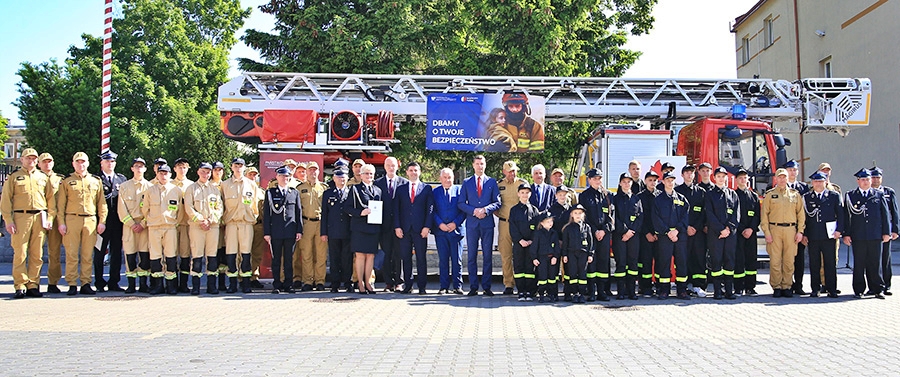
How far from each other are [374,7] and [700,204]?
14.5m

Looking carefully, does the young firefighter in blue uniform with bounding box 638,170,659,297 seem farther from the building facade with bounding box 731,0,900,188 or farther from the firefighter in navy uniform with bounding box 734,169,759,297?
the building facade with bounding box 731,0,900,188

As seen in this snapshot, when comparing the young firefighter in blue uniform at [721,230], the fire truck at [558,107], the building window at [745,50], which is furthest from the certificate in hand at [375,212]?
the building window at [745,50]

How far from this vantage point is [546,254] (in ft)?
32.4

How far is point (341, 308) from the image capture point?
29.6ft

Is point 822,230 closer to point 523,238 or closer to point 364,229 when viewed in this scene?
point 523,238

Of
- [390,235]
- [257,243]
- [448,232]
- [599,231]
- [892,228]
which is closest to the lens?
A: [599,231]

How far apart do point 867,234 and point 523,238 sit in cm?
481

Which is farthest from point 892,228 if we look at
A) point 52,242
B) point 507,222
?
point 52,242

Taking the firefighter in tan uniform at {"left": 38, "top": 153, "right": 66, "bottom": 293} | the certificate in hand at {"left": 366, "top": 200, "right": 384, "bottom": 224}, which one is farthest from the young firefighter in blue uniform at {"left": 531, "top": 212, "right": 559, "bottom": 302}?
the firefighter in tan uniform at {"left": 38, "top": 153, "right": 66, "bottom": 293}

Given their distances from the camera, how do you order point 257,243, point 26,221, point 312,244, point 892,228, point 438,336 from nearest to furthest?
1. point 438,336
2. point 26,221
3. point 892,228
4. point 312,244
5. point 257,243

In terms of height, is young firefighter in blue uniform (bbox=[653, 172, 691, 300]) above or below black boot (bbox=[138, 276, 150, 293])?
above

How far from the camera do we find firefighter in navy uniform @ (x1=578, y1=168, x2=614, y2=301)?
10016 millimetres

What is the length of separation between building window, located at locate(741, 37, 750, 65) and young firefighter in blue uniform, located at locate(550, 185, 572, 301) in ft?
90.6

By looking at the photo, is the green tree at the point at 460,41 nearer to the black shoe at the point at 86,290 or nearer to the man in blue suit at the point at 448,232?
the man in blue suit at the point at 448,232
